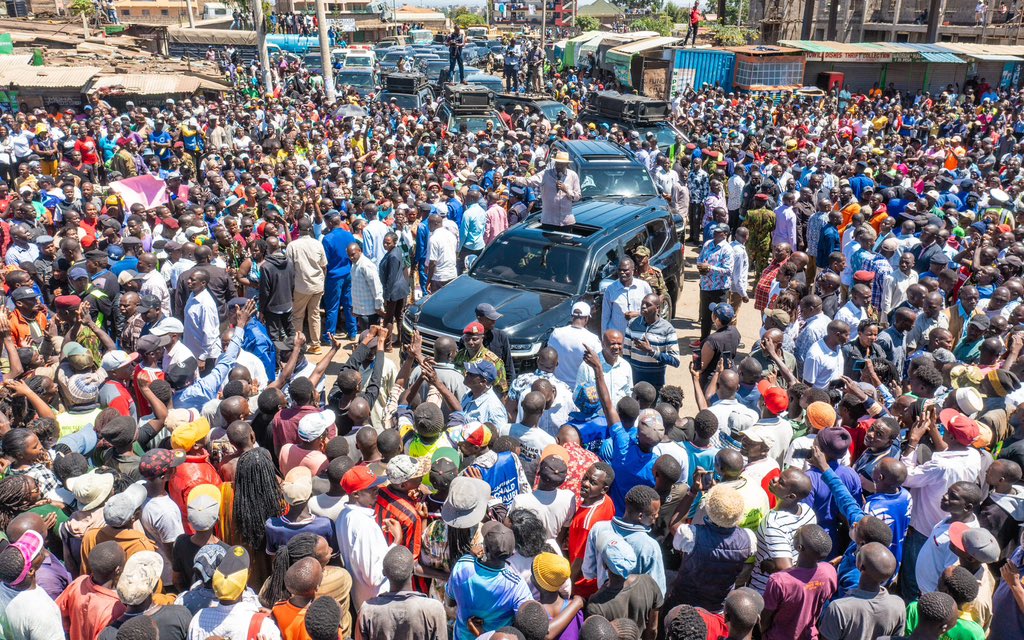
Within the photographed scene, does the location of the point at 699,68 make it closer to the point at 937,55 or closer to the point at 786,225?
the point at 937,55

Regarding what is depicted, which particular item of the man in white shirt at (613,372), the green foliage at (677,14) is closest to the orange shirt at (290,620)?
the man in white shirt at (613,372)

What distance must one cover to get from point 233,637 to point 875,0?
46832 millimetres

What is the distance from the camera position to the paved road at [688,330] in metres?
8.86

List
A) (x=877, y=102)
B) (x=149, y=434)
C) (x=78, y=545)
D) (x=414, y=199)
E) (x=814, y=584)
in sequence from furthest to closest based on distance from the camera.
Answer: (x=877, y=102) → (x=414, y=199) → (x=149, y=434) → (x=78, y=545) → (x=814, y=584)

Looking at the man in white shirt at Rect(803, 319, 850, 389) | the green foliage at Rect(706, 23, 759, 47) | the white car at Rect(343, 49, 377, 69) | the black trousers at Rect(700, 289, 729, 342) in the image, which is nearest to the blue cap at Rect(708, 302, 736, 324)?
the man in white shirt at Rect(803, 319, 850, 389)

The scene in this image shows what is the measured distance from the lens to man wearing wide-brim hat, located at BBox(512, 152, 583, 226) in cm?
913

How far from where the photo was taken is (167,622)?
3.50m

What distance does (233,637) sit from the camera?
3.45 meters

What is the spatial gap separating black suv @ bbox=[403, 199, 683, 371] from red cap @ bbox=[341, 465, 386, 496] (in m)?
3.46

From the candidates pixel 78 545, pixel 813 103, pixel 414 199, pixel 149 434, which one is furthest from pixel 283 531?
pixel 813 103

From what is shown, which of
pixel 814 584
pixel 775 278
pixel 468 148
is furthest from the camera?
pixel 468 148

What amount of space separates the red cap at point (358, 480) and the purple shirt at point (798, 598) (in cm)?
216

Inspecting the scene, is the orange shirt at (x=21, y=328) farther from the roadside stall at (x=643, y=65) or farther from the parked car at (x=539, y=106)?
the roadside stall at (x=643, y=65)

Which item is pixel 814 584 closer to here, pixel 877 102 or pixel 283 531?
pixel 283 531
